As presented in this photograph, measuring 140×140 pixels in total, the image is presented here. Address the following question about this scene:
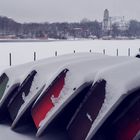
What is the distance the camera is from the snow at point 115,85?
480cm

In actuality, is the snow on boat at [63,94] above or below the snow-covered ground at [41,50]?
above

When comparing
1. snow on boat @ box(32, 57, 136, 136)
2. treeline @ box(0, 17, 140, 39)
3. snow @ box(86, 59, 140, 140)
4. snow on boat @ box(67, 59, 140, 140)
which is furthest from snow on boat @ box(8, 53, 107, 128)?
treeline @ box(0, 17, 140, 39)

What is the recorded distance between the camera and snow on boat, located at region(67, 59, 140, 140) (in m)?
4.82

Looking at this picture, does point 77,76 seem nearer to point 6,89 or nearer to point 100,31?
point 6,89

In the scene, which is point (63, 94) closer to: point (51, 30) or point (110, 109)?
point (110, 109)

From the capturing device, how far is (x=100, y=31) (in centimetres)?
13925

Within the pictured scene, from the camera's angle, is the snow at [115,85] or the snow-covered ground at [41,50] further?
the snow-covered ground at [41,50]

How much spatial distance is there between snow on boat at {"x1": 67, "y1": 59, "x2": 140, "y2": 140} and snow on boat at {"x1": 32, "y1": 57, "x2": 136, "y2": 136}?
270 mm

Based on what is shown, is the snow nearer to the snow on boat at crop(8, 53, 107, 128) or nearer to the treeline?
the snow on boat at crop(8, 53, 107, 128)

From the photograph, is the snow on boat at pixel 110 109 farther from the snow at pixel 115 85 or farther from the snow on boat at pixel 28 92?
the snow on boat at pixel 28 92

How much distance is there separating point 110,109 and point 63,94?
1.01m

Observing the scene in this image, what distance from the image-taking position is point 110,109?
477 cm

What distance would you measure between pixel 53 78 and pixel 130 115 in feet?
4.94

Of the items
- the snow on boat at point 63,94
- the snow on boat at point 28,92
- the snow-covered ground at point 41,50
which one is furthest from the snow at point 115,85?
the snow-covered ground at point 41,50
